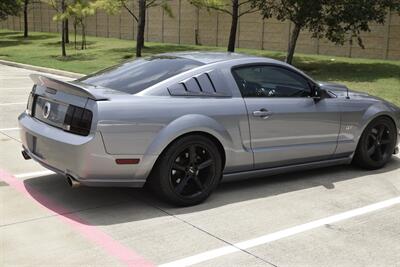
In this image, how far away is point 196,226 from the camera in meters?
4.73

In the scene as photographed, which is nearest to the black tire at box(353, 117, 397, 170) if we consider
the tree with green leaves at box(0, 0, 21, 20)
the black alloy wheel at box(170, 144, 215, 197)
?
the black alloy wheel at box(170, 144, 215, 197)

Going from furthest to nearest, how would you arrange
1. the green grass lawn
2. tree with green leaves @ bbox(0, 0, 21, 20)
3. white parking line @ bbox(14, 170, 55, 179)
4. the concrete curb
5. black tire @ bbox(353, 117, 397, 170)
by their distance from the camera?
tree with green leaves @ bbox(0, 0, 21, 20), the concrete curb, the green grass lawn, black tire @ bbox(353, 117, 397, 170), white parking line @ bbox(14, 170, 55, 179)

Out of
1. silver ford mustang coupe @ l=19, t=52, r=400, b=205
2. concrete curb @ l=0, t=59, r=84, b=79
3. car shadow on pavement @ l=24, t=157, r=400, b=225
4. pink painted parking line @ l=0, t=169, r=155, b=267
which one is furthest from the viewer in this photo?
concrete curb @ l=0, t=59, r=84, b=79

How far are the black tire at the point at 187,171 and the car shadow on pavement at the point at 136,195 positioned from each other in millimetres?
134

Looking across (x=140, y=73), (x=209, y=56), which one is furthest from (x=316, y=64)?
(x=140, y=73)

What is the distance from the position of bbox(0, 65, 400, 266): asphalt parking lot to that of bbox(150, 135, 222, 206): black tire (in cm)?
14

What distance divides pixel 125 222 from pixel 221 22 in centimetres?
2727

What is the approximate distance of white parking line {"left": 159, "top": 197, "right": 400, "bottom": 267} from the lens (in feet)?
13.3

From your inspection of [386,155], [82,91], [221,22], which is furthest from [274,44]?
[82,91]

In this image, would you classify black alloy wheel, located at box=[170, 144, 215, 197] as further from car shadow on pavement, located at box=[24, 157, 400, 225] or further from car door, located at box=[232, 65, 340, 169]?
car door, located at box=[232, 65, 340, 169]

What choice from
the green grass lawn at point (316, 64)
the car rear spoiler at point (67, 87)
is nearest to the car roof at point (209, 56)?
the car rear spoiler at point (67, 87)

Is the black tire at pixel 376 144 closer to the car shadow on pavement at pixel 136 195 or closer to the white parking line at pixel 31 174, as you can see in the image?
the car shadow on pavement at pixel 136 195

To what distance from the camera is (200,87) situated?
5.40 metres

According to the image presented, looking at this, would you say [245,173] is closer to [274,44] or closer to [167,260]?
[167,260]
